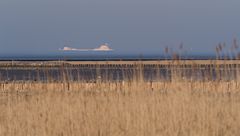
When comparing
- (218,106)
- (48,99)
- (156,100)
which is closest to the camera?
(218,106)

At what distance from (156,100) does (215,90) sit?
281 cm

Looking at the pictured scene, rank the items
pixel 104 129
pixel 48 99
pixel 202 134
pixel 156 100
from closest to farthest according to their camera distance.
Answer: pixel 202 134 < pixel 104 129 < pixel 156 100 < pixel 48 99

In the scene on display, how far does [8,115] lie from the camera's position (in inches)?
433

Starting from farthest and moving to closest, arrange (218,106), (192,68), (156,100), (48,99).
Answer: (192,68)
(48,99)
(156,100)
(218,106)

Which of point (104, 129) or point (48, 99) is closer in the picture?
point (104, 129)

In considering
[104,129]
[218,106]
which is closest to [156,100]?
[218,106]

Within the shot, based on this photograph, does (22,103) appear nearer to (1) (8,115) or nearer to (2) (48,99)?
(2) (48,99)

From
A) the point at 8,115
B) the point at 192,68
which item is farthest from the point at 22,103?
the point at 192,68

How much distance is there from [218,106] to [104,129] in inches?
92.3

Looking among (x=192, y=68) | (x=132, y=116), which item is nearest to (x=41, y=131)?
(x=132, y=116)

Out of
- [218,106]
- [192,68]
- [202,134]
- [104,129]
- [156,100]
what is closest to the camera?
[202,134]

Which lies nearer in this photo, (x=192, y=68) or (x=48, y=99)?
(x=48, y=99)

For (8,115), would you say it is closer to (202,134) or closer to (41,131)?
(41,131)

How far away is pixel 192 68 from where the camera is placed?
13.8m
